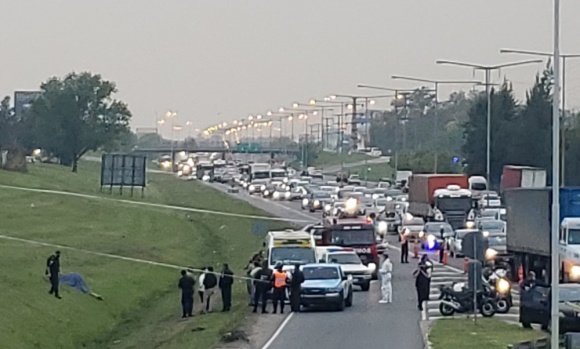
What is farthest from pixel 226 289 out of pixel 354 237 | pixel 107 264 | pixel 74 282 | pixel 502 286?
pixel 107 264

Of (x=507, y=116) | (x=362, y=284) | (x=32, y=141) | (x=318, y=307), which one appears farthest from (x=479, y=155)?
(x=318, y=307)

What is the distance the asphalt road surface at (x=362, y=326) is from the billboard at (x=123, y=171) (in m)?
40.1

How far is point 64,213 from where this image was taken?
70.1 metres

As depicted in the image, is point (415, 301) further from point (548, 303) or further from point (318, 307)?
point (548, 303)

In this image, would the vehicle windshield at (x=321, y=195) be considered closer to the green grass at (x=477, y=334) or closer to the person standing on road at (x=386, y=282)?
the person standing on road at (x=386, y=282)

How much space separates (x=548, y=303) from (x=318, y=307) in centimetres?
885

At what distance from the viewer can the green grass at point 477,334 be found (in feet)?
96.3

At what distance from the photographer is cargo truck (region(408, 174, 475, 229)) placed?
75.1 meters

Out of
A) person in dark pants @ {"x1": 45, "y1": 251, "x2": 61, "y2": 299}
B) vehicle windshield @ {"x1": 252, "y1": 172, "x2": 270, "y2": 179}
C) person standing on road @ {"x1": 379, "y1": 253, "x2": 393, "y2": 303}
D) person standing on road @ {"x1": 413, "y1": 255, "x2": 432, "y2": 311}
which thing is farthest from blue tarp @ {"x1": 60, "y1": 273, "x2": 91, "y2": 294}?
vehicle windshield @ {"x1": 252, "y1": 172, "x2": 270, "y2": 179}

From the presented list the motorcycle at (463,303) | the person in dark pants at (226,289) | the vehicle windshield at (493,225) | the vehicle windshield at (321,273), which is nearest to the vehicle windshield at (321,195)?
the vehicle windshield at (493,225)

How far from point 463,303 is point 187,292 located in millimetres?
7907

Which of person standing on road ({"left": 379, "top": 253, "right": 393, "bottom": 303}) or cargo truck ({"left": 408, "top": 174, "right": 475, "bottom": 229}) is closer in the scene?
person standing on road ({"left": 379, "top": 253, "right": 393, "bottom": 303})

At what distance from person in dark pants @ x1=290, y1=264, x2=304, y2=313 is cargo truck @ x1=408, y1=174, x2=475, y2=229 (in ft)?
115

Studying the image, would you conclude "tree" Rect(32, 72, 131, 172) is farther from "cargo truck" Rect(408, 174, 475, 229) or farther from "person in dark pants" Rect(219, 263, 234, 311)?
"person in dark pants" Rect(219, 263, 234, 311)
